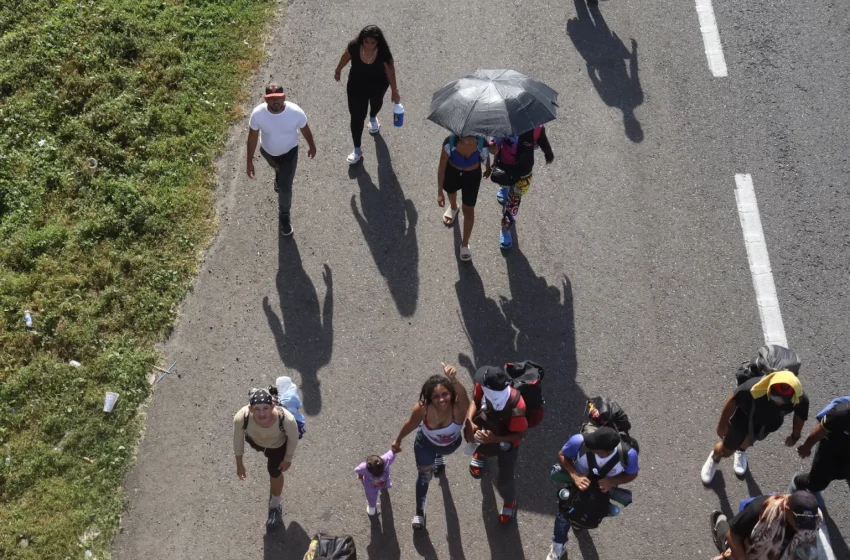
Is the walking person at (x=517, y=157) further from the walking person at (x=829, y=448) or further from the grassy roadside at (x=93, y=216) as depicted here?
the walking person at (x=829, y=448)

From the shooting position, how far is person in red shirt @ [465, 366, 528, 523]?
645cm

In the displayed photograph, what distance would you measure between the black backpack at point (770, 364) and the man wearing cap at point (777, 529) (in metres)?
1.14

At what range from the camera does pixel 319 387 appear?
27.4ft

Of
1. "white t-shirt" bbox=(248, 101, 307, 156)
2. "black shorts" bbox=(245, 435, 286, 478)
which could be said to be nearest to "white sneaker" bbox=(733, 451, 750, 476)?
"black shorts" bbox=(245, 435, 286, 478)

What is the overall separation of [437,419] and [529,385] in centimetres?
78

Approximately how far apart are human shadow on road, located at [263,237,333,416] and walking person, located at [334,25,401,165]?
5.39ft

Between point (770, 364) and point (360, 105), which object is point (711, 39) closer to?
point (360, 105)

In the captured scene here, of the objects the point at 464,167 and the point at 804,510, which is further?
the point at 464,167

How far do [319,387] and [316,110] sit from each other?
3.95 meters

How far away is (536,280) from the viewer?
909cm

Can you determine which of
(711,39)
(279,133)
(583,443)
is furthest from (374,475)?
(711,39)

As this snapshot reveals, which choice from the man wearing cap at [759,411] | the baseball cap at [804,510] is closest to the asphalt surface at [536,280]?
A: the man wearing cap at [759,411]

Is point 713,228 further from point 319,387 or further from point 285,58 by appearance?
point 285,58

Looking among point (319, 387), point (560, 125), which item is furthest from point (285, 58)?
point (319, 387)
